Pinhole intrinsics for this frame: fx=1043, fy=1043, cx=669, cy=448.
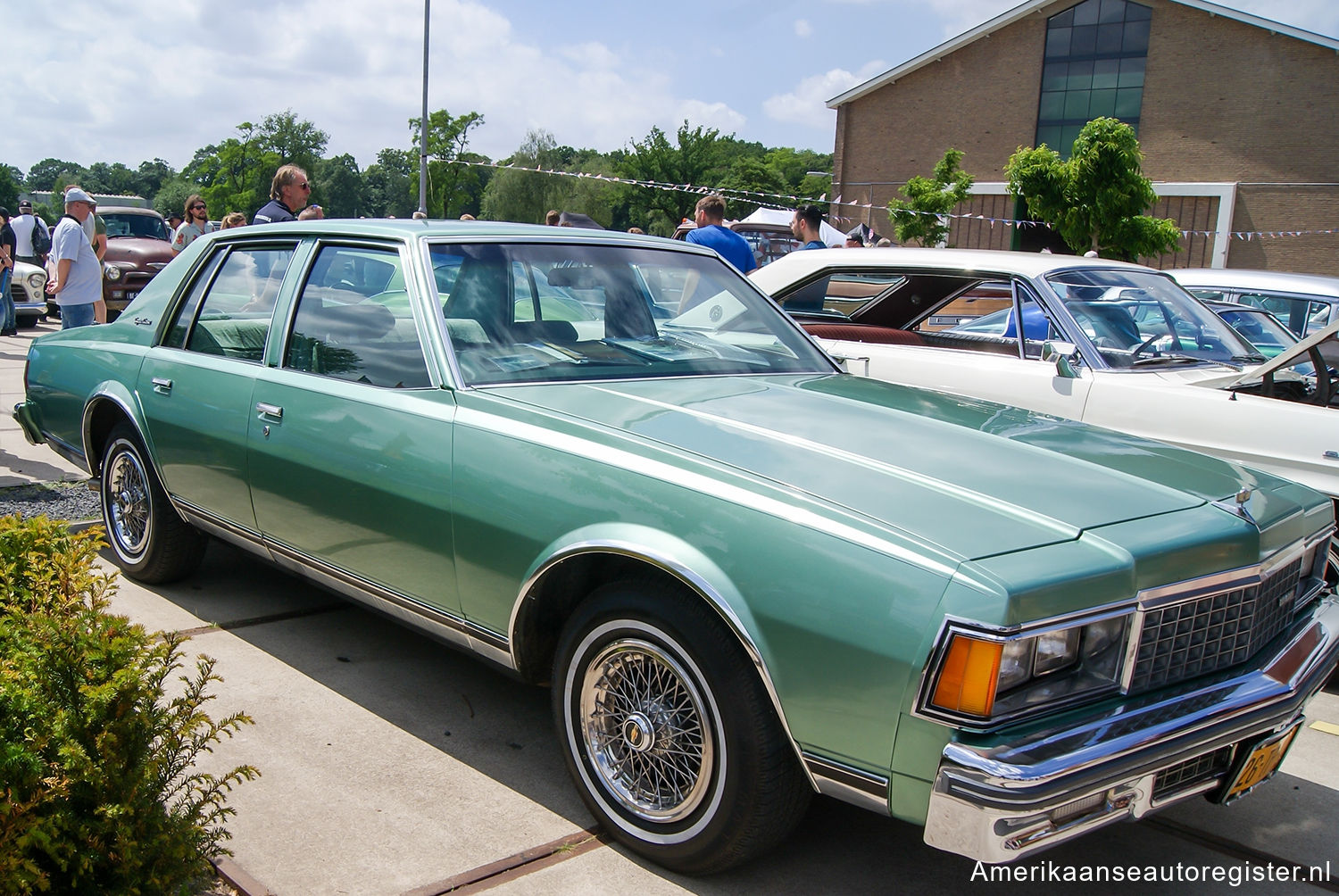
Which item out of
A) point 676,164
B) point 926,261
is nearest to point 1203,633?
point 926,261

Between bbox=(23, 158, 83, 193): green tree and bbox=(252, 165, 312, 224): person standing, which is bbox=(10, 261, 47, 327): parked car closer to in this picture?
bbox=(252, 165, 312, 224): person standing

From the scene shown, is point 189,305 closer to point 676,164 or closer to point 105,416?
point 105,416

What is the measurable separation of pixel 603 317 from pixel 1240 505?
7.00 ft

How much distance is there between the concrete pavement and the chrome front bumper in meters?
0.56

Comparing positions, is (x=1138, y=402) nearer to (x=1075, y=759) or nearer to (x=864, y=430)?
(x=864, y=430)

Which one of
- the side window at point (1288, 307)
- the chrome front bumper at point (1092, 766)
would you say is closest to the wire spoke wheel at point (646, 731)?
the chrome front bumper at point (1092, 766)

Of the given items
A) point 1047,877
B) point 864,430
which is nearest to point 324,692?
point 864,430

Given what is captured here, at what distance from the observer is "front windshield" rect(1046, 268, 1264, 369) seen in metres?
5.57

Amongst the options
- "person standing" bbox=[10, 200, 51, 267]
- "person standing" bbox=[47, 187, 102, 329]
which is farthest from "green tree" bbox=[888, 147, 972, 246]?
"person standing" bbox=[47, 187, 102, 329]

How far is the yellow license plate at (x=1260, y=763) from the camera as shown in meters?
2.51

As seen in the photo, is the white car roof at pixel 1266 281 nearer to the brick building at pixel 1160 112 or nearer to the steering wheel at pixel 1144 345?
the steering wheel at pixel 1144 345

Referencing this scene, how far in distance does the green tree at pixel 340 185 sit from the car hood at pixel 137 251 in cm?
9087

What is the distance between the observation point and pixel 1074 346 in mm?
5402

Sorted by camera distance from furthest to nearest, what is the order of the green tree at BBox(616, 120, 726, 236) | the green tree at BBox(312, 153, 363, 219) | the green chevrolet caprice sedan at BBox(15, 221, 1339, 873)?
the green tree at BBox(312, 153, 363, 219)
the green tree at BBox(616, 120, 726, 236)
the green chevrolet caprice sedan at BBox(15, 221, 1339, 873)
